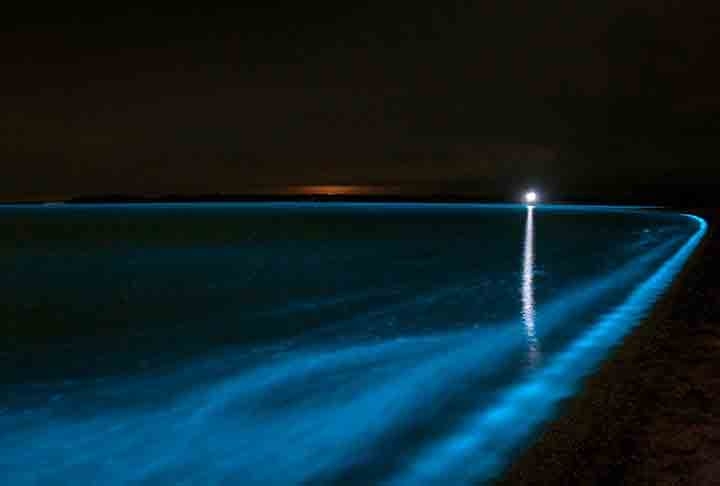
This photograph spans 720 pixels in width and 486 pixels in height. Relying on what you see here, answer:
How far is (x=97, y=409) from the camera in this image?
9.05 meters

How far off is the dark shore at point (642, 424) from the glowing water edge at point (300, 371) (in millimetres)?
396

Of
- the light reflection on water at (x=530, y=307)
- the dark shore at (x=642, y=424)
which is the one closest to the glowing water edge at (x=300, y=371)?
the light reflection on water at (x=530, y=307)

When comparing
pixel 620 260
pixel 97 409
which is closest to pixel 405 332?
pixel 97 409

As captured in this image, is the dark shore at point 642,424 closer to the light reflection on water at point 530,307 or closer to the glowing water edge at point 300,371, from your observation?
the glowing water edge at point 300,371

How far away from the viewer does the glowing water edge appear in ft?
22.0

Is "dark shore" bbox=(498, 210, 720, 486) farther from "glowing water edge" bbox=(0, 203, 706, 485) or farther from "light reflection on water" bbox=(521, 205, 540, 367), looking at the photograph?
"light reflection on water" bbox=(521, 205, 540, 367)

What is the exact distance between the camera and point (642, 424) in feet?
19.8

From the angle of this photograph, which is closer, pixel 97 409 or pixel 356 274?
pixel 97 409

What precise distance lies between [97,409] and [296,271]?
65.4 ft

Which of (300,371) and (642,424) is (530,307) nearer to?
(300,371)

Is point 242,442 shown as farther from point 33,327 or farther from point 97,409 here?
point 33,327

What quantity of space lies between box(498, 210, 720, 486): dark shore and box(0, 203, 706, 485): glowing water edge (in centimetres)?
40

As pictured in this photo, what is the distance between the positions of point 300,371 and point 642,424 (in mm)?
6500

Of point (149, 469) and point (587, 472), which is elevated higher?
point (587, 472)
